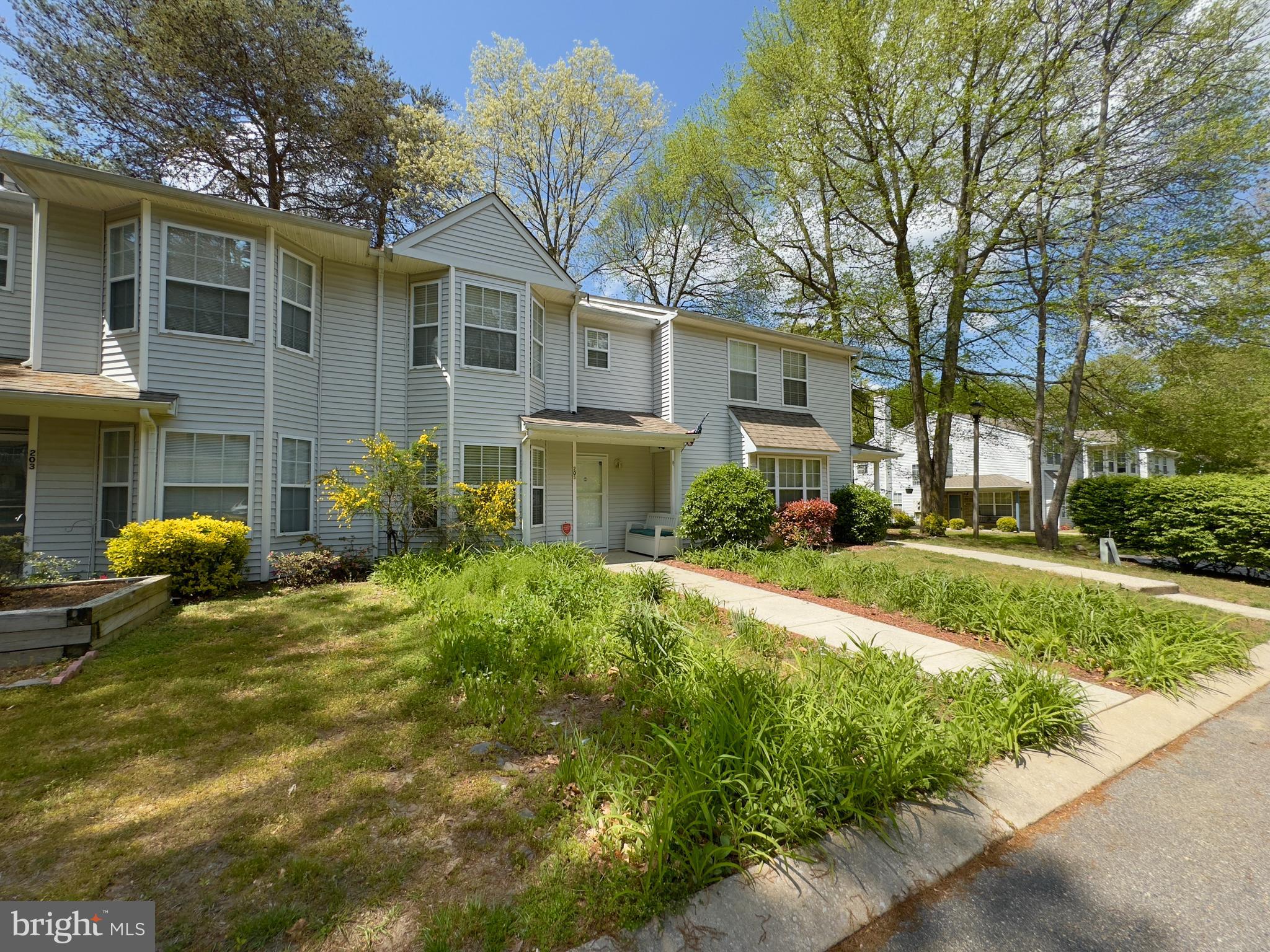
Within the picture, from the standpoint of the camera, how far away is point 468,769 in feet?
9.87

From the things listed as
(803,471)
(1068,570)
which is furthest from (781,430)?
(1068,570)

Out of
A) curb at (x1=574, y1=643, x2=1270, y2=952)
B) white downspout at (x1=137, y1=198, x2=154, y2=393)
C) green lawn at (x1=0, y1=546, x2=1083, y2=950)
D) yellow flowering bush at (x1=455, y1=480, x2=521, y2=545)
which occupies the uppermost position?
white downspout at (x1=137, y1=198, x2=154, y2=393)

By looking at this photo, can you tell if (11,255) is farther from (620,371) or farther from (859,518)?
(859,518)

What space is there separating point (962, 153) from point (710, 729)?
19956mm

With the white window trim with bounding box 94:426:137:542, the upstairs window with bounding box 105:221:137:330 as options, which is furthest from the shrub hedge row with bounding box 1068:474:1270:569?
the upstairs window with bounding box 105:221:137:330

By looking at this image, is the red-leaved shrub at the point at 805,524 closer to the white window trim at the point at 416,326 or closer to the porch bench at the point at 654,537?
the porch bench at the point at 654,537

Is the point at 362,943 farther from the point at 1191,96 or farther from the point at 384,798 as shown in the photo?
the point at 1191,96

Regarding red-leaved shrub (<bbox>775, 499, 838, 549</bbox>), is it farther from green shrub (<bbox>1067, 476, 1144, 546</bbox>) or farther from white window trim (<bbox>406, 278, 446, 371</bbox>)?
white window trim (<bbox>406, 278, 446, 371</bbox>)

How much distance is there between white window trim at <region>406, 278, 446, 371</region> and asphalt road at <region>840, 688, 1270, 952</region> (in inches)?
406

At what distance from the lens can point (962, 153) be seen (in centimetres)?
1564

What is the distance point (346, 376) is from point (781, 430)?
1085 cm

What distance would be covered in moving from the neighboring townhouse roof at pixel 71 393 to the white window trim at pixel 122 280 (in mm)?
807

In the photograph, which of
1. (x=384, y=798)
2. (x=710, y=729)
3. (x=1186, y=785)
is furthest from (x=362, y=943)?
(x=1186, y=785)

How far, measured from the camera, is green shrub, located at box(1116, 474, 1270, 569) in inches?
392
